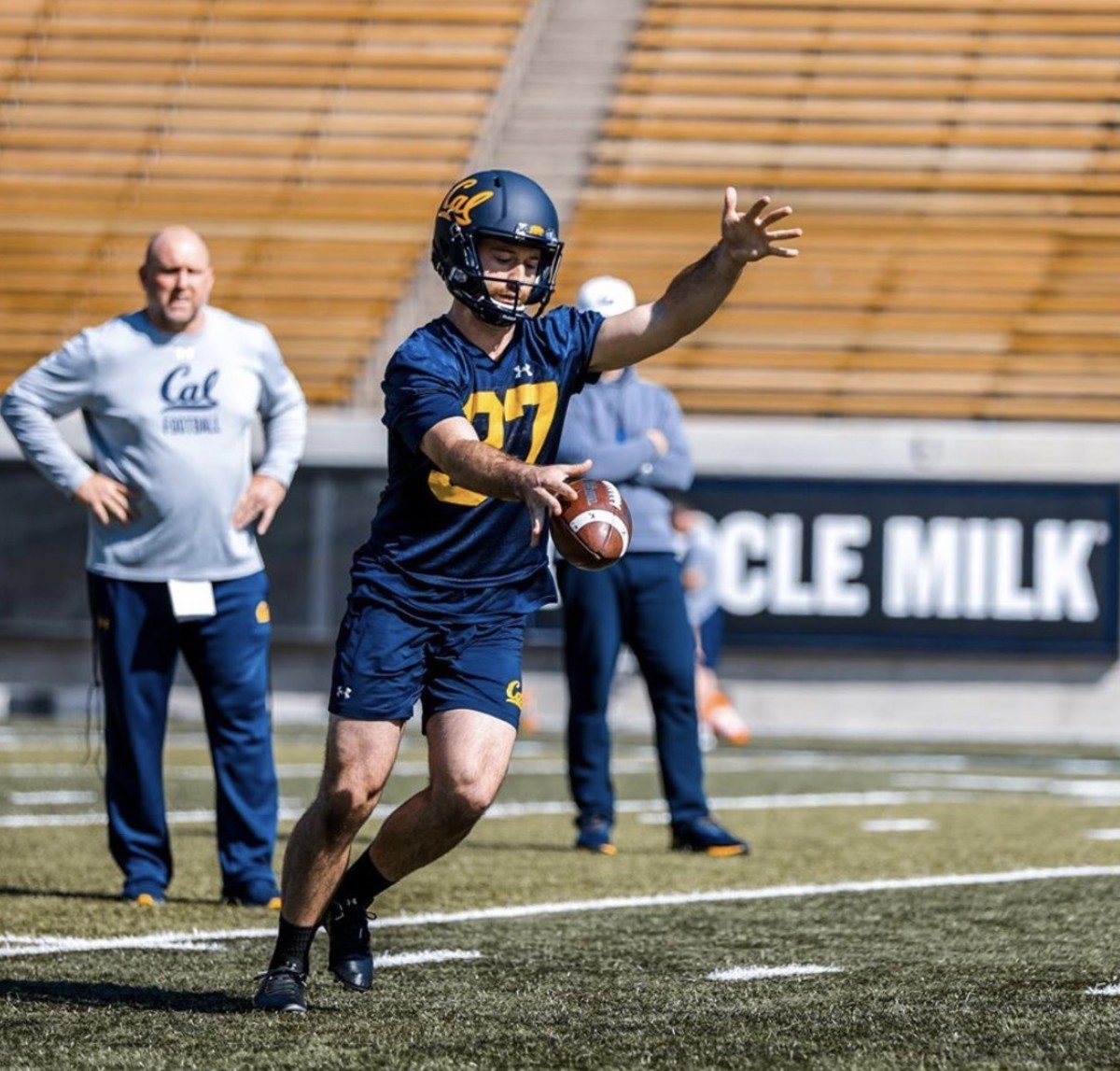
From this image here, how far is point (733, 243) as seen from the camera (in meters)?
4.60

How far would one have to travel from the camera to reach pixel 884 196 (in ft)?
58.8

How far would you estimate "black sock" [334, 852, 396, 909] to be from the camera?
4.76 metres

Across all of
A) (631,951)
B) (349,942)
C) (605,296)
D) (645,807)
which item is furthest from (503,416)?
(645,807)

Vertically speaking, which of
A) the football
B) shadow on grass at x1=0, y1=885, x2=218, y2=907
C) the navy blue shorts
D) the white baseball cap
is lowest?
shadow on grass at x1=0, y1=885, x2=218, y2=907

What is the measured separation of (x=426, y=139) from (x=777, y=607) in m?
5.67

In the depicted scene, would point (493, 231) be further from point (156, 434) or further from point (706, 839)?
point (706, 839)

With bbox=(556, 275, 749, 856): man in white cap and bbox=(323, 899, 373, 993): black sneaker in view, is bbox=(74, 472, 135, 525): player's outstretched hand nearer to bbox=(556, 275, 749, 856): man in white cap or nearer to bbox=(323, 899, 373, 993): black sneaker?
bbox=(556, 275, 749, 856): man in white cap

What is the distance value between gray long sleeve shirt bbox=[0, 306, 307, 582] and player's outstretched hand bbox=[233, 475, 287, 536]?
32 millimetres

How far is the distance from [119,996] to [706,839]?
327cm

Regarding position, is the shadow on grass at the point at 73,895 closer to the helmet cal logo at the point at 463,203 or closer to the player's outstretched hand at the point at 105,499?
the player's outstretched hand at the point at 105,499

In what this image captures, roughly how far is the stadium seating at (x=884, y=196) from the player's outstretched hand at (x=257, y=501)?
→ 33.4 ft

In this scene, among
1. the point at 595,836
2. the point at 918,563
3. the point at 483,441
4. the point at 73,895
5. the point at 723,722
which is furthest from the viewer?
the point at 918,563

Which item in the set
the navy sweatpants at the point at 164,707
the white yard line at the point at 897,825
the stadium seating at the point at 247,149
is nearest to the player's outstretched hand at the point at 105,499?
the navy sweatpants at the point at 164,707

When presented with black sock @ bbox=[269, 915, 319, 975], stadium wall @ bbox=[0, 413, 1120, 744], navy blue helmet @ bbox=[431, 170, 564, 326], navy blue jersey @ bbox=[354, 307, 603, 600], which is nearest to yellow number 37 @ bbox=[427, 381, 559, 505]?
navy blue jersey @ bbox=[354, 307, 603, 600]
